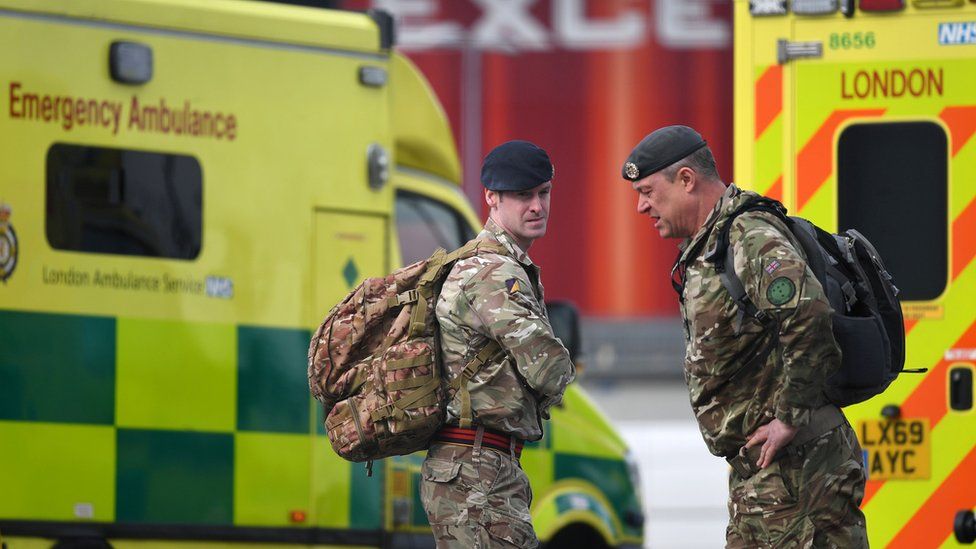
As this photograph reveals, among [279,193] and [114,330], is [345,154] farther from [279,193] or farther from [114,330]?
[114,330]

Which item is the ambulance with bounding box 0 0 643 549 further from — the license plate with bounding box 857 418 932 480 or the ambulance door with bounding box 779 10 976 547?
the license plate with bounding box 857 418 932 480

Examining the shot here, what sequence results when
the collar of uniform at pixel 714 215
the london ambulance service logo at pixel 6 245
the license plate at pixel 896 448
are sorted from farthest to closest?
1. the london ambulance service logo at pixel 6 245
2. the license plate at pixel 896 448
3. the collar of uniform at pixel 714 215

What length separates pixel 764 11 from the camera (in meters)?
5.95

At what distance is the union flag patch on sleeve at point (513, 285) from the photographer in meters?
4.76

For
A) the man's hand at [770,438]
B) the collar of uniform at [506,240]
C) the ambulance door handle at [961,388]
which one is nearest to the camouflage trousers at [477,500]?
the collar of uniform at [506,240]

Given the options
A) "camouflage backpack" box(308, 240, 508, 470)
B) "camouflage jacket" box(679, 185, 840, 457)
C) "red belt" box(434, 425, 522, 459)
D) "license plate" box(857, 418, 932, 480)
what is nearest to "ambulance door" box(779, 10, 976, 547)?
"license plate" box(857, 418, 932, 480)

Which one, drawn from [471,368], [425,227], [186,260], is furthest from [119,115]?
[471,368]

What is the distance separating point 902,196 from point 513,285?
69.1 inches

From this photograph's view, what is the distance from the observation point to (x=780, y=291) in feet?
14.3

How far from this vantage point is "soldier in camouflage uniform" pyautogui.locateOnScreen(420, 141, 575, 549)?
15.5 feet

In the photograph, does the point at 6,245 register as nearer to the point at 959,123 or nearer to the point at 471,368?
the point at 471,368

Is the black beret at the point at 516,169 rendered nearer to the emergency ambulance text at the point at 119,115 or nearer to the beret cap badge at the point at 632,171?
the beret cap badge at the point at 632,171

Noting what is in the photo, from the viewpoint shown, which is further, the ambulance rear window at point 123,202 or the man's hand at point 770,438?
the ambulance rear window at point 123,202

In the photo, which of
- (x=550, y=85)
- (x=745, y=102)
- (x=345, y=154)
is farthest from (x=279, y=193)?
(x=550, y=85)
